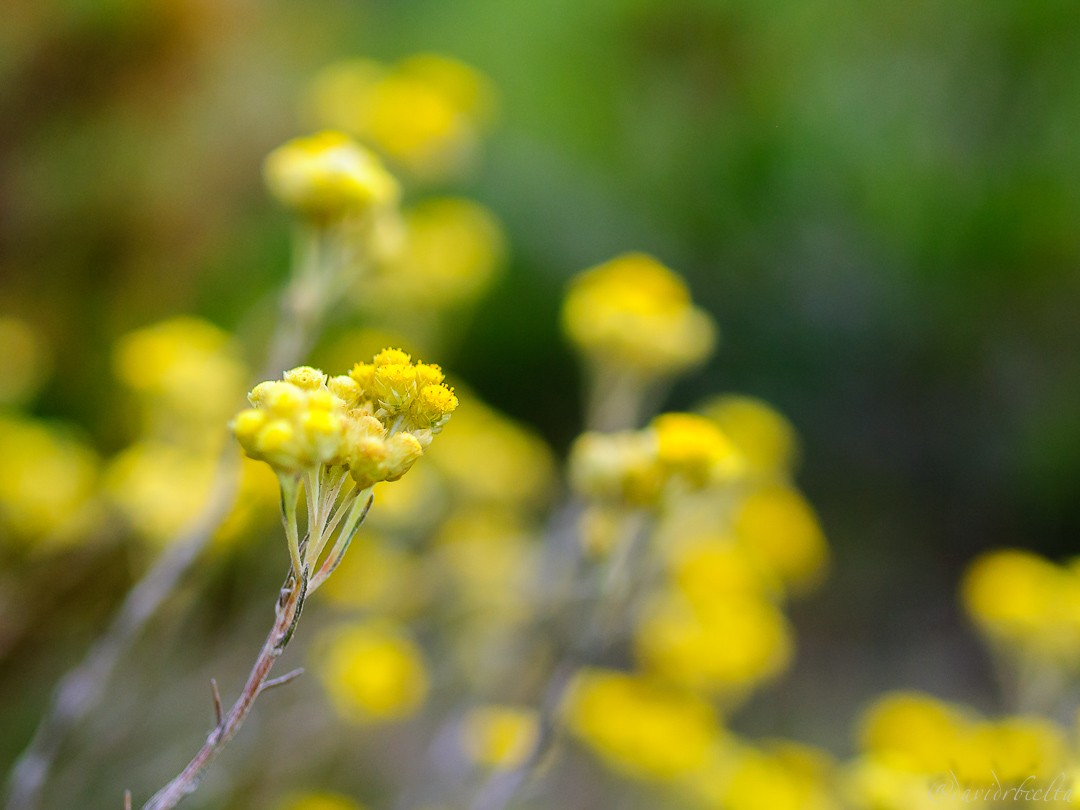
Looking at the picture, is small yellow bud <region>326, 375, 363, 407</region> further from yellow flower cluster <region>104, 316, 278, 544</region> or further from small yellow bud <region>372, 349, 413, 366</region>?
yellow flower cluster <region>104, 316, 278, 544</region>

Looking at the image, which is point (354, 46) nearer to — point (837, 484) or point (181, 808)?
point (837, 484)

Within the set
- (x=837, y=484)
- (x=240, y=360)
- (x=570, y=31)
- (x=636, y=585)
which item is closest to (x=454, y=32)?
(x=570, y=31)

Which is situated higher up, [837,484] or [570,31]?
[570,31]

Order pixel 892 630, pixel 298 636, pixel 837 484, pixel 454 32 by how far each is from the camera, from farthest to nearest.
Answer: pixel 454 32 < pixel 837 484 < pixel 892 630 < pixel 298 636

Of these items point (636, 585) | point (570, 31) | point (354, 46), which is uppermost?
point (570, 31)

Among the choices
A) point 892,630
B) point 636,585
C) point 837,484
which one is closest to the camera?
point 636,585

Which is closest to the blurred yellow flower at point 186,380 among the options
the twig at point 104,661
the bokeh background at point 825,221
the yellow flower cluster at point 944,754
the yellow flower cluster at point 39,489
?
the yellow flower cluster at point 39,489

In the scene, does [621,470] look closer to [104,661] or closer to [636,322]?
[636,322]
